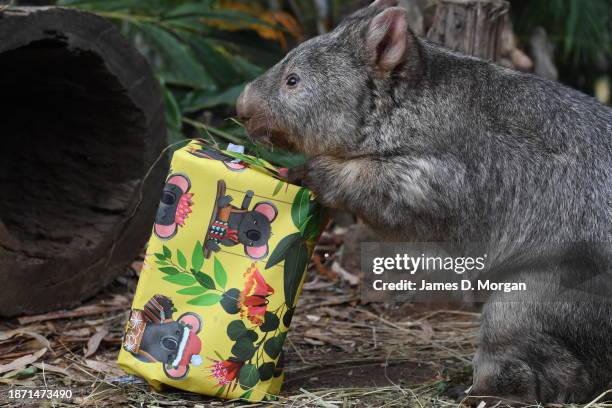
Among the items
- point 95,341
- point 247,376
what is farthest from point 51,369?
point 247,376

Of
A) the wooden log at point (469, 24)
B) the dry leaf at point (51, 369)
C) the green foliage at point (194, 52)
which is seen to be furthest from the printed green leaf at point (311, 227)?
the green foliage at point (194, 52)

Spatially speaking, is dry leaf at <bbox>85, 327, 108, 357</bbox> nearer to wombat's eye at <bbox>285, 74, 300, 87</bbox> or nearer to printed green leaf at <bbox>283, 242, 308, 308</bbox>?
printed green leaf at <bbox>283, 242, 308, 308</bbox>

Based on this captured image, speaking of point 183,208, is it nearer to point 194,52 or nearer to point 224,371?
point 224,371

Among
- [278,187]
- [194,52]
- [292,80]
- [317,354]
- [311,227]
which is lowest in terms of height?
[317,354]

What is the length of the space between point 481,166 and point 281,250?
3.55 feet

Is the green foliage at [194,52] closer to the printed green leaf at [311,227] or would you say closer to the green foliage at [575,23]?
the printed green leaf at [311,227]

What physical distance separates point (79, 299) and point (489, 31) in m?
3.30

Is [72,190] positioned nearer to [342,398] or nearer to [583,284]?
[342,398]

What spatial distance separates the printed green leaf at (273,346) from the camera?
4.55m

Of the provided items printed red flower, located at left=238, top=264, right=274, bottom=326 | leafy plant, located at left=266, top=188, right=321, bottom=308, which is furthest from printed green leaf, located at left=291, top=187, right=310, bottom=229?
printed red flower, located at left=238, top=264, right=274, bottom=326

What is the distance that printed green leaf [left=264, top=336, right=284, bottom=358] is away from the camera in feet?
14.9

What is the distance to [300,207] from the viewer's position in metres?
4.53

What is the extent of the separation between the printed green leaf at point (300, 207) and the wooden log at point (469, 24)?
2276mm

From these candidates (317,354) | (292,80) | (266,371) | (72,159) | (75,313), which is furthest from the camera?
(72,159)
